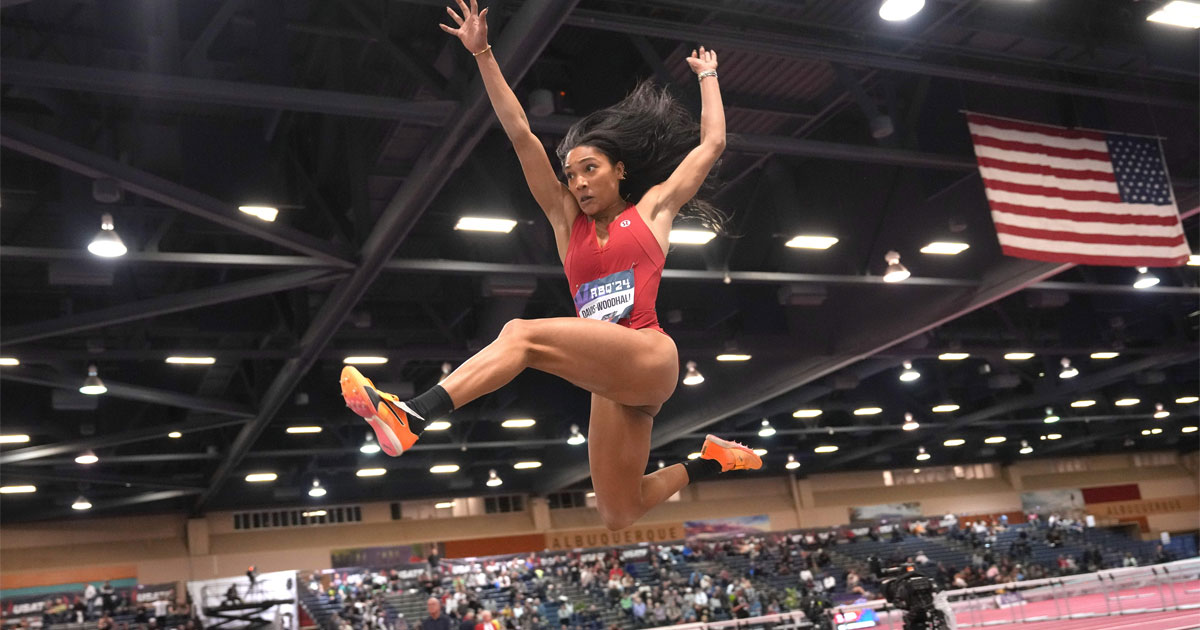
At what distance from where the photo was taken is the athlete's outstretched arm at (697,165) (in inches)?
169

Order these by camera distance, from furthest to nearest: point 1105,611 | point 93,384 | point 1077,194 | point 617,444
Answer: point 1105,611 < point 93,384 < point 1077,194 < point 617,444

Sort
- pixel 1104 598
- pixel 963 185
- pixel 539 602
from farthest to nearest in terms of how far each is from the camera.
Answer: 1. pixel 539 602
2. pixel 1104 598
3. pixel 963 185

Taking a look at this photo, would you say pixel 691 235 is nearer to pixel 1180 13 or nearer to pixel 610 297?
pixel 1180 13

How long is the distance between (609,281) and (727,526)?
41670 mm

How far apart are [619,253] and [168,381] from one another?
61.5 ft

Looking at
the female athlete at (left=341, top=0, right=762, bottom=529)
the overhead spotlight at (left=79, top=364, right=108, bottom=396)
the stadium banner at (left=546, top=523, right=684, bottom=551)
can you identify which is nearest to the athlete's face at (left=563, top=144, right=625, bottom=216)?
the female athlete at (left=341, top=0, right=762, bottom=529)

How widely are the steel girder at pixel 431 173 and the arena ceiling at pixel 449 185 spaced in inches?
1.6

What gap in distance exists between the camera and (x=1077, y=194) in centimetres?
1149

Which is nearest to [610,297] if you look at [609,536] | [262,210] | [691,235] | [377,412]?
[377,412]

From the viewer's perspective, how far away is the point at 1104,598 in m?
22.1

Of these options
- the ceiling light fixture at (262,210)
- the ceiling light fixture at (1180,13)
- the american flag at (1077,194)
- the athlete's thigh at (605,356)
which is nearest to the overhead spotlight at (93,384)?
the ceiling light fixture at (262,210)

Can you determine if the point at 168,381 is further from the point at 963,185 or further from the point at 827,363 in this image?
the point at 963,185

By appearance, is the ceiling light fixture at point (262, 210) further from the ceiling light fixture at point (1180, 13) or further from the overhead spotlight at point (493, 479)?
the overhead spotlight at point (493, 479)

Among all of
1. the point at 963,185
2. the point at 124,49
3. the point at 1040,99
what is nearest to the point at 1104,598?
the point at 963,185
